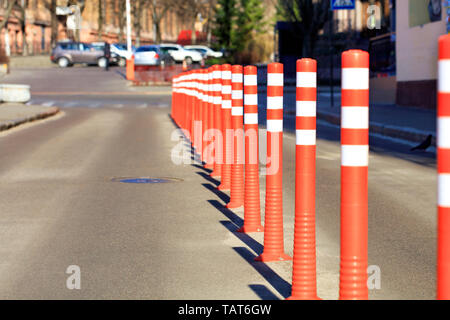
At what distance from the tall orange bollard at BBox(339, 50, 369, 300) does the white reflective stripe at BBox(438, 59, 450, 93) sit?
98cm

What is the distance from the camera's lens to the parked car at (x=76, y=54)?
67562 mm

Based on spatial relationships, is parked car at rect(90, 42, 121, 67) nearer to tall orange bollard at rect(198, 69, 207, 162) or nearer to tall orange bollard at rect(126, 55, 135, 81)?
tall orange bollard at rect(126, 55, 135, 81)

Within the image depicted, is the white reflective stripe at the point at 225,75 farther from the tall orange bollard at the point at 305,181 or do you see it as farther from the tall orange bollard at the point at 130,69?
the tall orange bollard at the point at 130,69

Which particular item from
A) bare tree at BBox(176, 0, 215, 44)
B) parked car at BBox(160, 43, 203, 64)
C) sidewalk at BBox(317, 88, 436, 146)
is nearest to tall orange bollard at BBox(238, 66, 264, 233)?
sidewalk at BBox(317, 88, 436, 146)

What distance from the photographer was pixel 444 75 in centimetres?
353

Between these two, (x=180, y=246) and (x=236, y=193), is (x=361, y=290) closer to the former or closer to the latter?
(x=180, y=246)

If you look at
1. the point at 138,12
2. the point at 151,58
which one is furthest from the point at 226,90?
the point at 138,12

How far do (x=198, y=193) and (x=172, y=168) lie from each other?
9.13 feet

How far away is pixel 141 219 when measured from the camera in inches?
345

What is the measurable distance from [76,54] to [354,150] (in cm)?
6455

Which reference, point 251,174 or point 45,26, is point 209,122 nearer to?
point 251,174

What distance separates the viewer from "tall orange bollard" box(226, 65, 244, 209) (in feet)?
28.8
